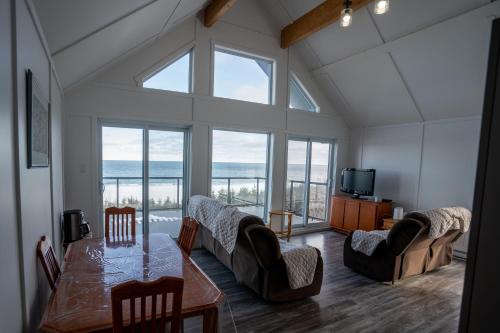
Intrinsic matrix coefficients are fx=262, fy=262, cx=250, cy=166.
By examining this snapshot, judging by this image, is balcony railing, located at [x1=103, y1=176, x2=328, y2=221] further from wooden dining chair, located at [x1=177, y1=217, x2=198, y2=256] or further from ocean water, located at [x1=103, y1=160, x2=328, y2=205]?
wooden dining chair, located at [x1=177, y1=217, x2=198, y2=256]

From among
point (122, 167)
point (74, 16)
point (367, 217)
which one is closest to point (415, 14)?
point (367, 217)

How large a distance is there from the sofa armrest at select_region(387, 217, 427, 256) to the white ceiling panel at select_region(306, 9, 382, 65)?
112 inches

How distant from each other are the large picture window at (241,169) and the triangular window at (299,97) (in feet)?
3.24

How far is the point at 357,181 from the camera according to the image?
18.1 ft

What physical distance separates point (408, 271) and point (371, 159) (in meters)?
2.80

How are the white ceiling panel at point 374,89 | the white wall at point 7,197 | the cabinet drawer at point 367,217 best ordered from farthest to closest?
the cabinet drawer at point 367,217 → the white ceiling panel at point 374,89 → the white wall at point 7,197

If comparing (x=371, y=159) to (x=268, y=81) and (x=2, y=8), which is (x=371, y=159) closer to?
(x=268, y=81)

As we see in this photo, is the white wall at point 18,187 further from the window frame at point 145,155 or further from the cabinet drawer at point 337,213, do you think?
the cabinet drawer at point 337,213

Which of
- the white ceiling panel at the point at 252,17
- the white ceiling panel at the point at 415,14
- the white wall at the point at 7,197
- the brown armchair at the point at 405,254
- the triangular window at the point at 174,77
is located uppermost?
the white ceiling panel at the point at 252,17

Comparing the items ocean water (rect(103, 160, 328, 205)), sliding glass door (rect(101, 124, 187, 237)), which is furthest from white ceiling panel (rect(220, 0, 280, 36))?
ocean water (rect(103, 160, 328, 205))

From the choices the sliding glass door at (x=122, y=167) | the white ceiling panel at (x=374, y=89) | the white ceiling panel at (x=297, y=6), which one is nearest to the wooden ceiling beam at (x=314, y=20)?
the white ceiling panel at (x=297, y=6)

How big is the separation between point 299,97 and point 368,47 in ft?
5.31

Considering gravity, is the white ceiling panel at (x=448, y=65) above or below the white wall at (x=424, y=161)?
above

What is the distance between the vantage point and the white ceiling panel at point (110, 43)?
7.55 feet
